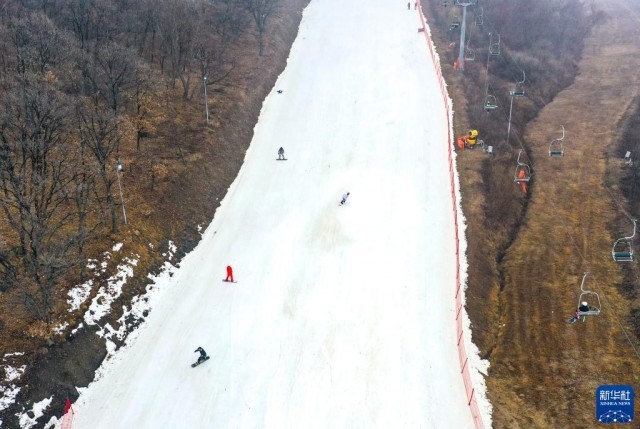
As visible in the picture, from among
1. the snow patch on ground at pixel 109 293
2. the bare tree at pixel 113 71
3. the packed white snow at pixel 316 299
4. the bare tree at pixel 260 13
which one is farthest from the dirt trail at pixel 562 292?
the bare tree at pixel 260 13

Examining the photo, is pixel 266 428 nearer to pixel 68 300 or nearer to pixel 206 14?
pixel 68 300

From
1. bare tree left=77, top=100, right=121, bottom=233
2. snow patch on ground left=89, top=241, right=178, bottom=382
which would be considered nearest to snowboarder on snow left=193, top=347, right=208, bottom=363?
snow patch on ground left=89, top=241, right=178, bottom=382

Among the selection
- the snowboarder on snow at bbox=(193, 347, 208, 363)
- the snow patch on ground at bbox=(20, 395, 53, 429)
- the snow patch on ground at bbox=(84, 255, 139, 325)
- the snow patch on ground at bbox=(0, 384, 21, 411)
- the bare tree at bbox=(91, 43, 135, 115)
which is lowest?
the snow patch on ground at bbox=(20, 395, 53, 429)

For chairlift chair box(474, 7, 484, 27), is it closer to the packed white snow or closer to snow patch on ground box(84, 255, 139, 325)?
the packed white snow

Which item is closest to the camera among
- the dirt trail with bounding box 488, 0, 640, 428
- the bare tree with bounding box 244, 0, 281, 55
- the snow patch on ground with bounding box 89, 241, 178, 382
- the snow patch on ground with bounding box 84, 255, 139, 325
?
the dirt trail with bounding box 488, 0, 640, 428

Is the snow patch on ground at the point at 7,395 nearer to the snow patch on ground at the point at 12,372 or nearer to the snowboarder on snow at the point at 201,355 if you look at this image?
the snow patch on ground at the point at 12,372

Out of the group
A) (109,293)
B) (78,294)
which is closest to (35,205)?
(78,294)

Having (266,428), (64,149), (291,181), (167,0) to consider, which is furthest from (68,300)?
(167,0)
